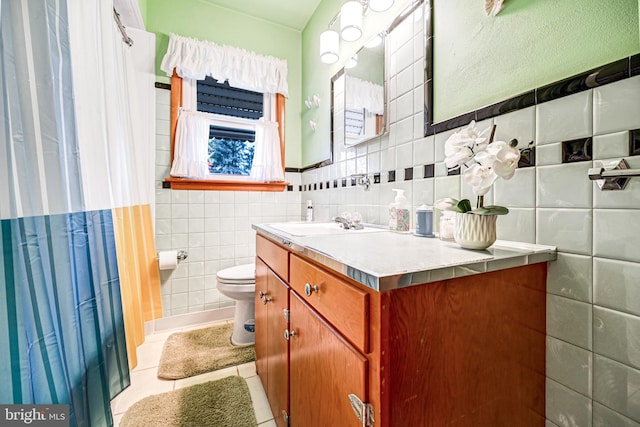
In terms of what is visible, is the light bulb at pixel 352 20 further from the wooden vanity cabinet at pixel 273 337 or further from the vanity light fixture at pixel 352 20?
the wooden vanity cabinet at pixel 273 337

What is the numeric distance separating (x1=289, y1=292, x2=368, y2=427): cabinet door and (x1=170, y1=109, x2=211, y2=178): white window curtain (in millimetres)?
1571

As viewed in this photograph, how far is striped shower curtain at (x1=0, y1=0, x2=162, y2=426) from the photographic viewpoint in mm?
548

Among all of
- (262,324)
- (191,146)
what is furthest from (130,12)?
(262,324)

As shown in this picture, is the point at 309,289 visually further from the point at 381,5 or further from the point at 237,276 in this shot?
the point at 381,5

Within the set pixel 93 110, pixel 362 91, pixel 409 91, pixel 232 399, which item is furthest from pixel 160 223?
pixel 409 91

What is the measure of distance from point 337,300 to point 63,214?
2.63 feet

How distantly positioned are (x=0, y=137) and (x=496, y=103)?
1.30 meters

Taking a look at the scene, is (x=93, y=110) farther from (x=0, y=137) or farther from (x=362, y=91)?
(x=362, y=91)

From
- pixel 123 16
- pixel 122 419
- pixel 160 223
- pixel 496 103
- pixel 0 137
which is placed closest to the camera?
pixel 0 137

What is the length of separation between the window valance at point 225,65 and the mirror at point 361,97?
714 mm

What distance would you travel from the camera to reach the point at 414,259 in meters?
0.56

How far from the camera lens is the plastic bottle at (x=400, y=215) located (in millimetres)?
1037

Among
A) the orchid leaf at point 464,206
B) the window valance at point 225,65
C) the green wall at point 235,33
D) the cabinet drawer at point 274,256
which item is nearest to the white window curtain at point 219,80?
the window valance at point 225,65

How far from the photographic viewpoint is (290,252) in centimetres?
88
